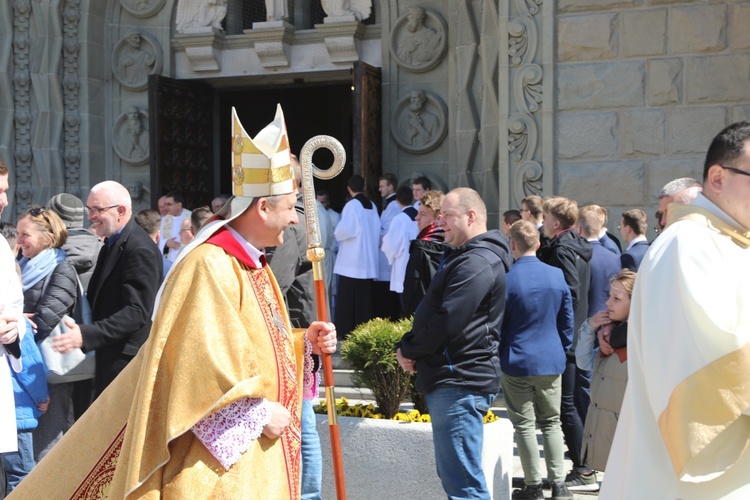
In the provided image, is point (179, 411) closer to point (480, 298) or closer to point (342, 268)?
point (480, 298)

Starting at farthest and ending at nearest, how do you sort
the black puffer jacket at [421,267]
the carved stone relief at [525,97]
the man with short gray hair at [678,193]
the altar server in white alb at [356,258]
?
the altar server in white alb at [356,258]
the carved stone relief at [525,97]
the black puffer jacket at [421,267]
the man with short gray hair at [678,193]

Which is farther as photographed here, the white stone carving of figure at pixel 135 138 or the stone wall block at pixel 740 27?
the white stone carving of figure at pixel 135 138

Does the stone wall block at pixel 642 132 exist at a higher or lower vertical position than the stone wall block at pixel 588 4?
lower

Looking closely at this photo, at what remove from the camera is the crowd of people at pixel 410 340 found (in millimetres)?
3127

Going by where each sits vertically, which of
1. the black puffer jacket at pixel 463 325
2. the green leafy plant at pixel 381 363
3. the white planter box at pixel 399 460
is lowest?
the white planter box at pixel 399 460

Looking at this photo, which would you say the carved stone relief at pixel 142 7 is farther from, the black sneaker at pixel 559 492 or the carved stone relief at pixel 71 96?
the black sneaker at pixel 559 492

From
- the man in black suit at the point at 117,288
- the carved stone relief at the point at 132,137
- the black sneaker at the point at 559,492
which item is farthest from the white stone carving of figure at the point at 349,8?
the black sneaker at the point at 559,492

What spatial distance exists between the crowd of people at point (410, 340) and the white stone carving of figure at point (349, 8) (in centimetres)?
518

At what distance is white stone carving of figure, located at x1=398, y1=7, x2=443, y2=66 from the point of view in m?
13.1

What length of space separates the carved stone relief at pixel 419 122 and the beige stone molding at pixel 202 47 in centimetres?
266

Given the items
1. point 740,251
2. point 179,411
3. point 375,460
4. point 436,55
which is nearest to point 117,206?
point 375,460

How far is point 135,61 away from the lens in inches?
574

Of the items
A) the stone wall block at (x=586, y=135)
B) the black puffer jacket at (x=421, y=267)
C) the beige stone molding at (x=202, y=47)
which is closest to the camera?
the black puffer jacket at (x=421, y=267)

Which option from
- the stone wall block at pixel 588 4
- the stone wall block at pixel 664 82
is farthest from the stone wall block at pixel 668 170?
the stone wall block at pixel 588 4
